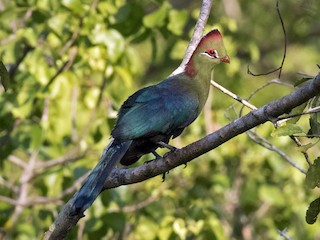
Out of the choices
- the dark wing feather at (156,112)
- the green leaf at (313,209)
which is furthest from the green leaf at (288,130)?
the dark wing feather at (156,112)

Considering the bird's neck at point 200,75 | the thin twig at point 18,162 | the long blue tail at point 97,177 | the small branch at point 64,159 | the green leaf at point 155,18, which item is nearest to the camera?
the long blue tail at point 97,177

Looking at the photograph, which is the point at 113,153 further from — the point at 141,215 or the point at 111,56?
the point at 141,215

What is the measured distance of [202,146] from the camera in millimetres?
2666

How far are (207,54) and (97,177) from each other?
2.67ft

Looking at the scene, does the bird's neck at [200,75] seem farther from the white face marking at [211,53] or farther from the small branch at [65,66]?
the small branch at [65,66]

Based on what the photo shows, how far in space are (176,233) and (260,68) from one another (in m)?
4.37

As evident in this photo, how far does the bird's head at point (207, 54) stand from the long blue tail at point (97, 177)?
1.70ft

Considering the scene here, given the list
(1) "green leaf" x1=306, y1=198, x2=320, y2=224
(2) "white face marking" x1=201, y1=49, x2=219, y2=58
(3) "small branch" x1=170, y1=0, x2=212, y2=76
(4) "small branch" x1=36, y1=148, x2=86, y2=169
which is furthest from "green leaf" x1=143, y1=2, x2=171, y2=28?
(1) "green leaf" x1=306, y1=198, x2=320, y2=224

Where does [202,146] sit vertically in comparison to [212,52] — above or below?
above

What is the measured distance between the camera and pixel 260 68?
8.62 metres

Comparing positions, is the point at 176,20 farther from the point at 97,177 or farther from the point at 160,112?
the point at 97,177

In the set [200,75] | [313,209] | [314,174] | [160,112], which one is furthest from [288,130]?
[200,75]

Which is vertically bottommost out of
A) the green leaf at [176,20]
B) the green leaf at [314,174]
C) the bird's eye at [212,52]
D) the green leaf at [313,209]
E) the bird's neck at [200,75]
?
the green leaf at [176,20]

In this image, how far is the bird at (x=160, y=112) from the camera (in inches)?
119
